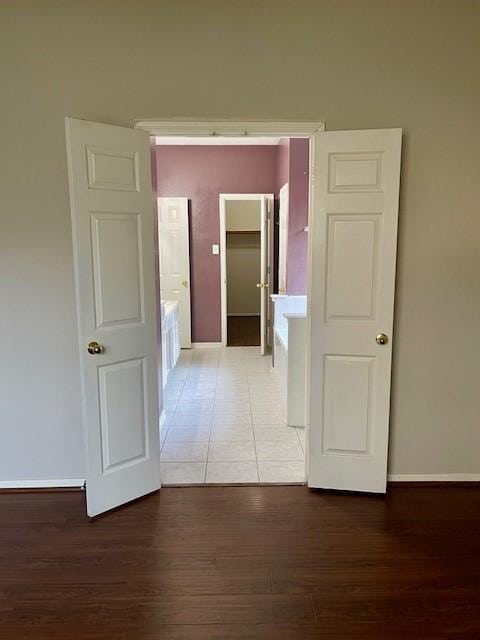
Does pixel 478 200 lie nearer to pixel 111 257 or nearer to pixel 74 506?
pixel 111 257

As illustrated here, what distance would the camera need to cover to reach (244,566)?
2.09m

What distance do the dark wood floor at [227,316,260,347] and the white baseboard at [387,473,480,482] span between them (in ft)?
13.5

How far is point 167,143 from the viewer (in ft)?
20.4

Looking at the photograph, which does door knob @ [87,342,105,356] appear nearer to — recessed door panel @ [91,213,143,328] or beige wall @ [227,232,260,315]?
recessed door panel @ [91,213,143,328]

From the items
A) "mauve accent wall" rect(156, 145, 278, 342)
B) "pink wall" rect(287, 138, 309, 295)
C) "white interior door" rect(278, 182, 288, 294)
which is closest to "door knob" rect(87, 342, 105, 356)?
"pink wall" rect(287, 138, 309, 295)

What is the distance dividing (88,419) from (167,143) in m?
4.85

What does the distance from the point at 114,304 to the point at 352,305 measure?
4.37ft

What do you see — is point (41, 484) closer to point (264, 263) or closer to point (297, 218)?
point (297, 218)

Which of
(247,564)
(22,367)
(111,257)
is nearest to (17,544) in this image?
(22,367)

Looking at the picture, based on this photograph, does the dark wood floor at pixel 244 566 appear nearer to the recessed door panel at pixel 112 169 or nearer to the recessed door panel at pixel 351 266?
the recessed door panel at pixel 351 266

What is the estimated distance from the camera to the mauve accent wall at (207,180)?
6.34m

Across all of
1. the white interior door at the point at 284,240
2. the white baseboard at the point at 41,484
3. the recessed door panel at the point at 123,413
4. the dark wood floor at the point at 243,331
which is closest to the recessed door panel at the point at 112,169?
the recessed door panel at the point at 123,413

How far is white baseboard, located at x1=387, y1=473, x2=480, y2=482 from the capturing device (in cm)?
281

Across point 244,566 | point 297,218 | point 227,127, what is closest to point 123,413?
point 244,566
